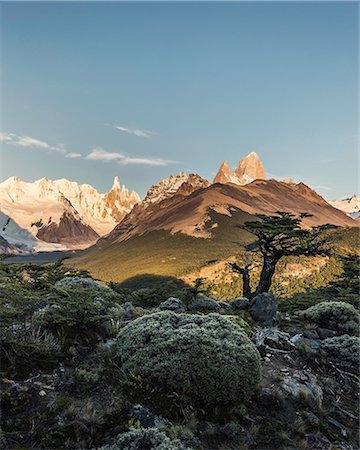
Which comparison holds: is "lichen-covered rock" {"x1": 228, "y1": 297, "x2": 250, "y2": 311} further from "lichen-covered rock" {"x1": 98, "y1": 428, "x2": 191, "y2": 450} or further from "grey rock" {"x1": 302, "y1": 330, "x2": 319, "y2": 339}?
Result: "lichen-covered rock" {"x1": 98, "y1": 428, "x2": 191, "y2": 450}

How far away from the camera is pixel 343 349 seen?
40.0 feet

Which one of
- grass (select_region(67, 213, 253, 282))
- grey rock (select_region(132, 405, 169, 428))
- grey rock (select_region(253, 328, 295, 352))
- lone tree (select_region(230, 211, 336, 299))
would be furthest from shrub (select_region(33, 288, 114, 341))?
grass (select_region(67, 213, 253, 282))

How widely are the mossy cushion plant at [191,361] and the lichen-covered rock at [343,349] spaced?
4853 millimetres

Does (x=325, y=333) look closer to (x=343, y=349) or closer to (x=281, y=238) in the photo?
(x=343, y=349)

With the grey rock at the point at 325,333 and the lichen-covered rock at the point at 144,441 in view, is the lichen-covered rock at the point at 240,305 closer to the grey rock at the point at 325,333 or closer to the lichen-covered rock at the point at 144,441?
the grey rock at the point at 325,333

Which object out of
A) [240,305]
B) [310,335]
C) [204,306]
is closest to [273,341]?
[310,335]

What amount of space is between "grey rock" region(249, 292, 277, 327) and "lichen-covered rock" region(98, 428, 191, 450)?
31.8 ft

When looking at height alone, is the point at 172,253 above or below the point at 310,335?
above

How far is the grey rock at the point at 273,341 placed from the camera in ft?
38.0

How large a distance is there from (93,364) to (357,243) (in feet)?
400

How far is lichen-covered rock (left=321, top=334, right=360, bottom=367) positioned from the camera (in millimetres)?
11906

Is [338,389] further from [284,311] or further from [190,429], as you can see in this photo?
[284,311]

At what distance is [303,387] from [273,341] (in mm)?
2753

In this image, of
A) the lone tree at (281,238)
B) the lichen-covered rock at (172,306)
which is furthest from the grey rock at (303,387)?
the lone tree at (281,238)
